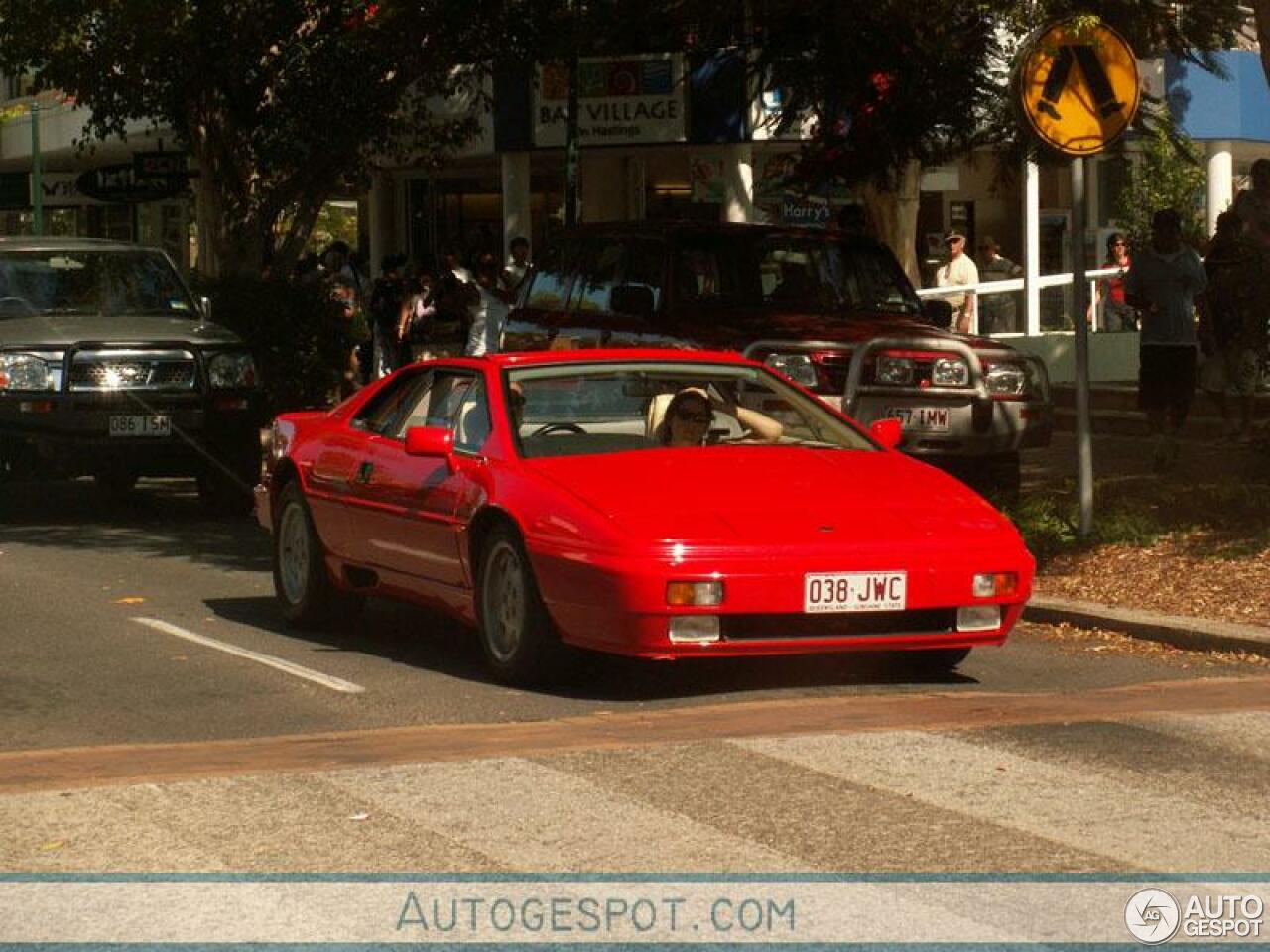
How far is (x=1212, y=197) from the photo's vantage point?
28.8m

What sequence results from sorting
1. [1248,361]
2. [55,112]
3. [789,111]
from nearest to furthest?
1. [1248,361]
2. [789,111]
3. [55,112]

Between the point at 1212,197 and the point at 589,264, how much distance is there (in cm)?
1391

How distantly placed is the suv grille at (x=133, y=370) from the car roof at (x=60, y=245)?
1917 mm

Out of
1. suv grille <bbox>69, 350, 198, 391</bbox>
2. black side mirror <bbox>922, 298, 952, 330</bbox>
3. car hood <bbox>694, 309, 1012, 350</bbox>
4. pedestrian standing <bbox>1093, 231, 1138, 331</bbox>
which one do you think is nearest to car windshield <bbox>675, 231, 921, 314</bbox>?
black side mirror <bbox>922, 298, 952, 330</bbox>

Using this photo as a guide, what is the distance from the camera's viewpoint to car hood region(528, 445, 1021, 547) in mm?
9430

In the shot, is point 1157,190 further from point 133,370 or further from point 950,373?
point 133,370

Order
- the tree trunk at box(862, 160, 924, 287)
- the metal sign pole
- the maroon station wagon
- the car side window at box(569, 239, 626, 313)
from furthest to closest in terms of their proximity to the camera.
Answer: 1. the tree trunk at box(862, 160, 924, 287)
2. the car side window at box(569, 239, 626, 313)
3. the maroon station wagon
4. the metal sign pole

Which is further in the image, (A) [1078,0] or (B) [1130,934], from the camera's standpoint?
(A) [1078,0]

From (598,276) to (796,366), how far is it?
2441 mm

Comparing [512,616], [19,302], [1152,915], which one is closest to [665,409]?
[512,616]

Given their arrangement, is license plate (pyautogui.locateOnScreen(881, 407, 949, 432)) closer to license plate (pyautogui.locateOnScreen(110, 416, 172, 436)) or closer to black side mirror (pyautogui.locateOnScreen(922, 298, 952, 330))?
black side mirror (pyautogui.locateOnScreen(922, 298, 952, 330))

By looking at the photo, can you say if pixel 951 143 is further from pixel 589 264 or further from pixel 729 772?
pixel 729 772

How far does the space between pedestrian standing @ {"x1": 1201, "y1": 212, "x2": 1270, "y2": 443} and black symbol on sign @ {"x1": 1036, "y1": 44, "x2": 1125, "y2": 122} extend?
1.81 metres

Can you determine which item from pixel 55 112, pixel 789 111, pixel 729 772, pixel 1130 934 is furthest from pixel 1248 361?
pixel 55 112
